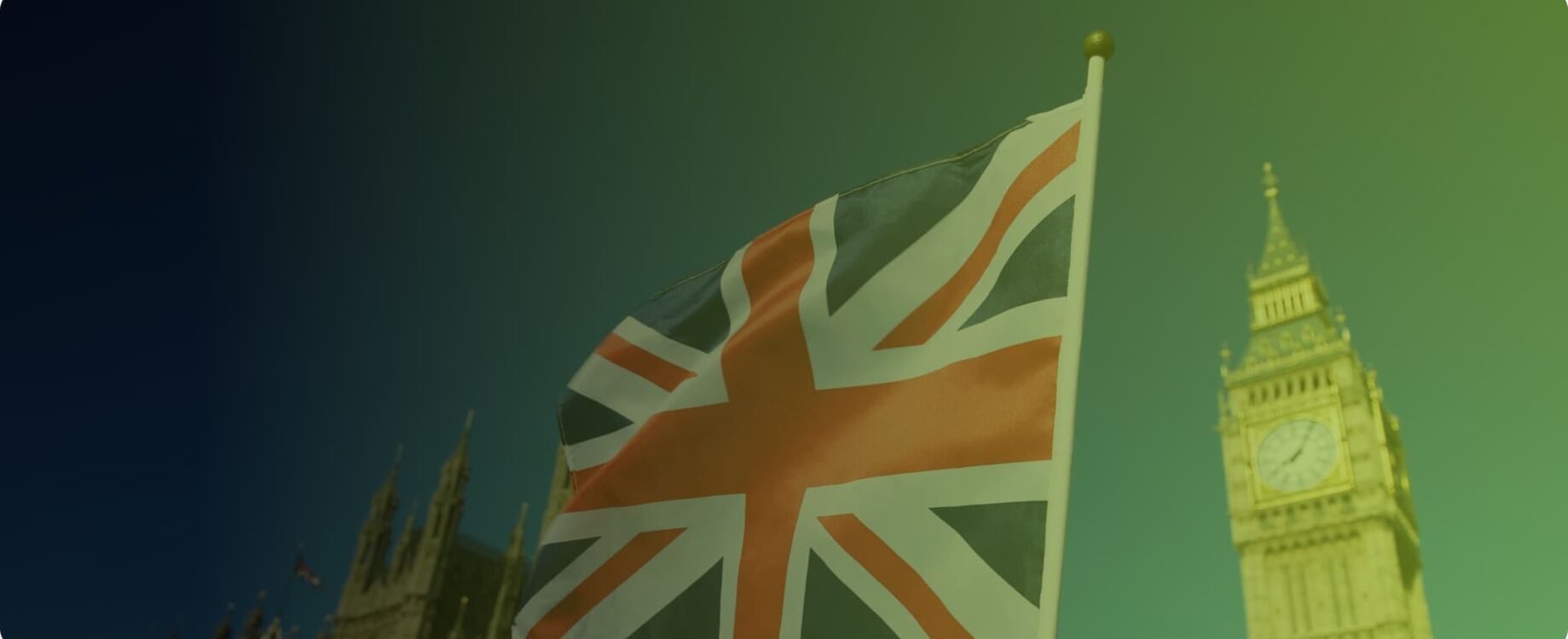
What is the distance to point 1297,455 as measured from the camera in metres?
39.6

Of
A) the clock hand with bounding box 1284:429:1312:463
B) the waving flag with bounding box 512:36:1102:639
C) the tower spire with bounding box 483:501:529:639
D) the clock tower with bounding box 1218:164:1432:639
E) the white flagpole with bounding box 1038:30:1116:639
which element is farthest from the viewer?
the clock hand with bounding box 1284:429:1312:463

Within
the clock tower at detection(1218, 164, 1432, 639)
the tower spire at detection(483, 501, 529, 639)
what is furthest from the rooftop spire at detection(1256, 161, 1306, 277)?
the tower spire at detection(483, 501, 529, 639)

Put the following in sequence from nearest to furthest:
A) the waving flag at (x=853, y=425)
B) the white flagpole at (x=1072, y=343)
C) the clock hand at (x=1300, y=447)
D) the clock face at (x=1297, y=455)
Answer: the white flagpole at (x=1072, y=343)
the waving flag at (x=853, y=425)
the clock face at (x=1297, y=455)
the clock hand at (x=1300, y=447)

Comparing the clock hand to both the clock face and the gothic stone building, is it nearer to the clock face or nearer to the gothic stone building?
the clock face

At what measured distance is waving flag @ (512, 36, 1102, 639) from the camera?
401 centimetres

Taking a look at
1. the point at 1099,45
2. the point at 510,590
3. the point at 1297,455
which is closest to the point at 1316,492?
the point at 1297,455

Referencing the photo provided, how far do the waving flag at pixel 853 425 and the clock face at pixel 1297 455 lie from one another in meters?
38.6

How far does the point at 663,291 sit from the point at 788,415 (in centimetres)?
123

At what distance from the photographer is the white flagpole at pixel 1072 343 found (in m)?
3.58

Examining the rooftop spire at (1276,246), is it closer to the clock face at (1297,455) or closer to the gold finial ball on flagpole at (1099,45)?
the clock face at (1297,455)

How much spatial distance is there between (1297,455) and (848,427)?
3961 centimetres

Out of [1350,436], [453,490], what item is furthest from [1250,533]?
[453,490]

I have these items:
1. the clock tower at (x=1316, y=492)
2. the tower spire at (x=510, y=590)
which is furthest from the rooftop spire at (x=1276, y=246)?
the tower spire at (x=510, y=590)

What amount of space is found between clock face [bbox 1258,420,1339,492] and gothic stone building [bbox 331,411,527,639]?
26315 mm
